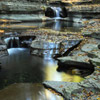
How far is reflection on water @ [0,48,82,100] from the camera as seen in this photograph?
260 inches

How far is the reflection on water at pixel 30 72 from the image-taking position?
6610 millimetres

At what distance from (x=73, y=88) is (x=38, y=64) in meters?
3.85

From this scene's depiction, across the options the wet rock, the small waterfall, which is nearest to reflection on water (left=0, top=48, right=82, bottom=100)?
the small waterfall

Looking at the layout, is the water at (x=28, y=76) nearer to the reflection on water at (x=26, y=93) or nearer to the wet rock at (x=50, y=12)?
the reflection on water at (x=26, y=93)

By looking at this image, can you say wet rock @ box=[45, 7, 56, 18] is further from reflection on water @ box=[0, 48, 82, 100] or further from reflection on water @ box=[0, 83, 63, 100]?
reflection on water @ box=[0, 83, 63, 100]

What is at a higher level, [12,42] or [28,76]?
[12,42]

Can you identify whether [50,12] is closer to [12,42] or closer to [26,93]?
[12,42]

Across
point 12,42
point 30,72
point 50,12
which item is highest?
point 50,12

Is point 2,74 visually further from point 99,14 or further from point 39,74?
point 99,14

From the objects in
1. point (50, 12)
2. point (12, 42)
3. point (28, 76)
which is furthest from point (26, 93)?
point (50, 12)

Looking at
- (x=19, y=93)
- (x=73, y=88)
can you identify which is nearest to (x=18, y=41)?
(x=19, y=93)

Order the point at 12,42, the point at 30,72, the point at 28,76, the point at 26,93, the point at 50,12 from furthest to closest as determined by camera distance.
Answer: the point at 50,12
the point at 12,42
the point at 30,72
the point at 28,76
the point at 26,93

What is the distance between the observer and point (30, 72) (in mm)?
7688

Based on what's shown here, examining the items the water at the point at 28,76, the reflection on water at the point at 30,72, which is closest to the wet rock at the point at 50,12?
the water at the point at 28,76
